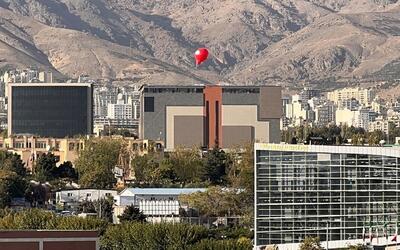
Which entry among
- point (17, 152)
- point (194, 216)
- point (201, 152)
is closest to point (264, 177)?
point (194, 216)

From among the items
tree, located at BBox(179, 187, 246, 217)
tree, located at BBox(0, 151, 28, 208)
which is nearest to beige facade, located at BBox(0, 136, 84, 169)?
tree, located at BBox(0, 151, 28, 208)

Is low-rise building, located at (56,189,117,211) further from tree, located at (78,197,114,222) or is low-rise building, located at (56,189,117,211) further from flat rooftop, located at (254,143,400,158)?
flat rooftop, located at (254,143,400,158)

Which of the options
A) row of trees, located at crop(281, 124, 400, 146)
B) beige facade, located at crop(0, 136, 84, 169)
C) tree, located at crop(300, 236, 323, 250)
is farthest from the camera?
beige facade, located at crop(0, 136, 84, 169)

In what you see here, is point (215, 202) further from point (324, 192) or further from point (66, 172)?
point (66, 172)

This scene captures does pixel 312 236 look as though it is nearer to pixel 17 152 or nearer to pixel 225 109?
pixel 17 152

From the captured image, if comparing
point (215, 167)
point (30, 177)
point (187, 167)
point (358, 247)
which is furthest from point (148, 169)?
point (358, 247)
